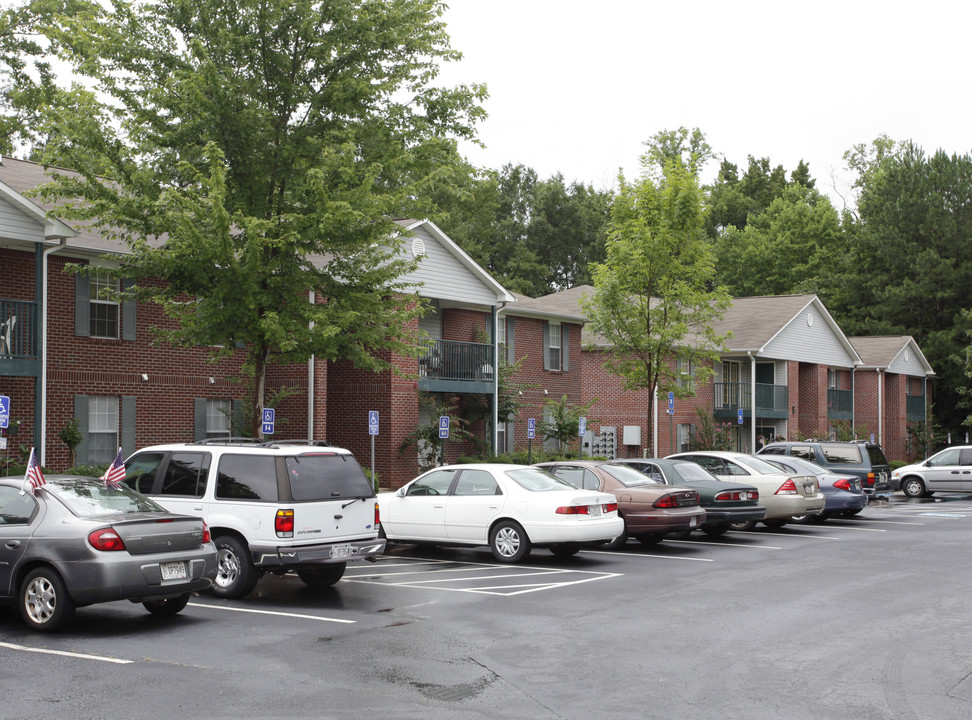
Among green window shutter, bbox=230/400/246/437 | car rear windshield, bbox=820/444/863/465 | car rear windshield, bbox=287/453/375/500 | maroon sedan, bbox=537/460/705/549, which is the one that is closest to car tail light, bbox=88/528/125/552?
car rear windshield, bbox=287/453/375/500

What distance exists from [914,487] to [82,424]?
995 inches

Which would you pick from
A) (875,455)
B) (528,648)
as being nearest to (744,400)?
(875,455)

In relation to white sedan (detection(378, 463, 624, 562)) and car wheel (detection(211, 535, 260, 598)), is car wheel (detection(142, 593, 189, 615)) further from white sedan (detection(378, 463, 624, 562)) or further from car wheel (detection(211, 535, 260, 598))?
white sedan (detection(378, 463, 624, 562))

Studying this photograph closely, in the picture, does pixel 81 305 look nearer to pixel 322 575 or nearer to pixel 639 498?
pixel 322 575

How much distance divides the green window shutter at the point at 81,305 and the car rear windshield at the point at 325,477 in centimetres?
1205

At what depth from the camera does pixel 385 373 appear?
28781 mm

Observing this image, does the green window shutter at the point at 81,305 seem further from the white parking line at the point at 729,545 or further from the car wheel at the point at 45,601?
the car wheel at the point at 45,601

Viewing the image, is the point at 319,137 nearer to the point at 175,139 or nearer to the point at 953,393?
the point at 175,139

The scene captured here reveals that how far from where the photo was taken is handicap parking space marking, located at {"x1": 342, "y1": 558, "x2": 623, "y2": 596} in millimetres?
13484

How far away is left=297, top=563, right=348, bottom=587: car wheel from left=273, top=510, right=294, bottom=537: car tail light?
1524 mm

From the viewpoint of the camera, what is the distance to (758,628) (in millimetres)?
10805

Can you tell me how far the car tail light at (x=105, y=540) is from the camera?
10.1 metres

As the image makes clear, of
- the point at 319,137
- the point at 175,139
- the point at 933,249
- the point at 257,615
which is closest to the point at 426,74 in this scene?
the point at 319,137

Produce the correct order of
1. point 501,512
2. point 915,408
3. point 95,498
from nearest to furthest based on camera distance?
point 95,498 < point 501,512 < point 915,408
